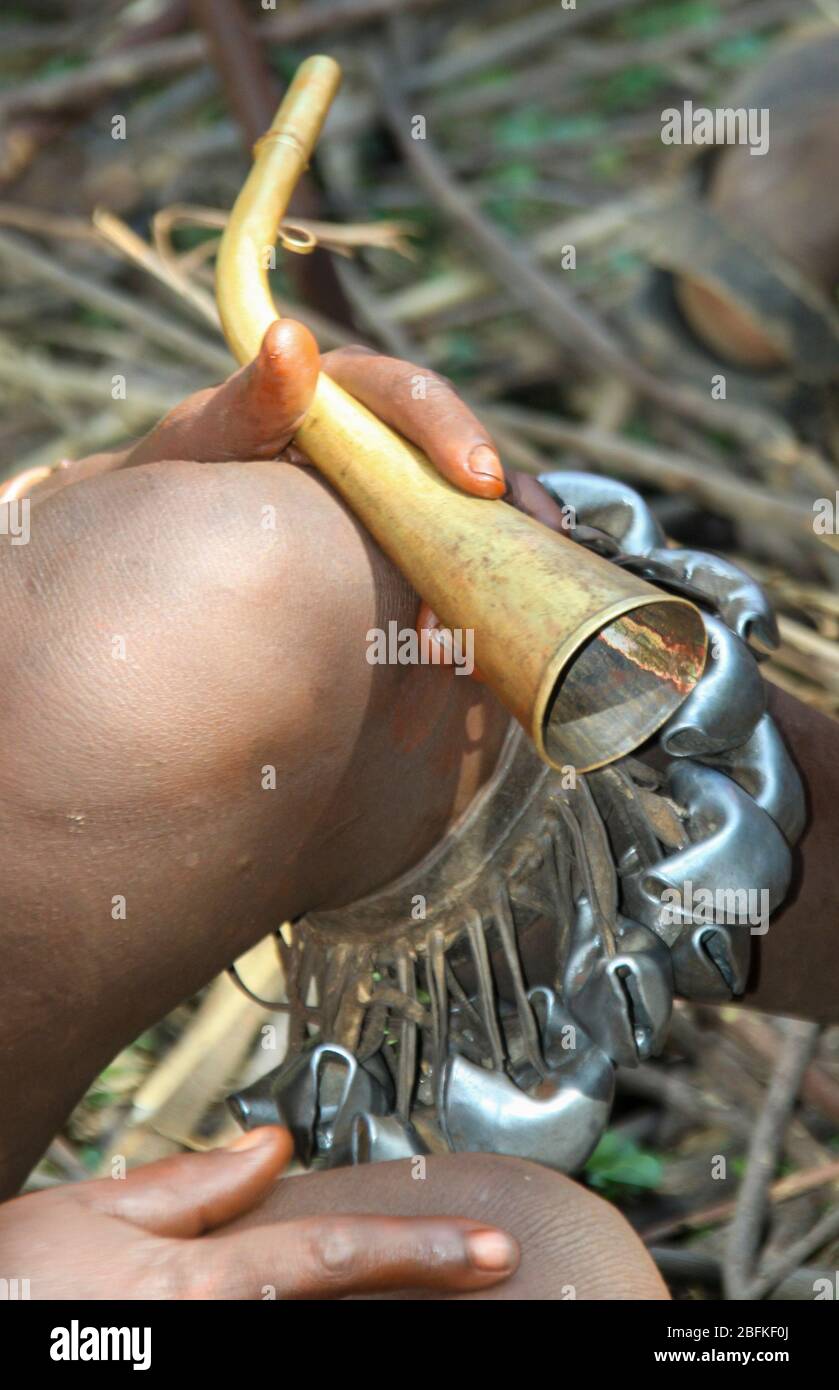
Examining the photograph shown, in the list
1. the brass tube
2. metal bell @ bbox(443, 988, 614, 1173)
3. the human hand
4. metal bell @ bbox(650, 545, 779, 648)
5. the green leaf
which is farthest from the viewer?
the green leaf

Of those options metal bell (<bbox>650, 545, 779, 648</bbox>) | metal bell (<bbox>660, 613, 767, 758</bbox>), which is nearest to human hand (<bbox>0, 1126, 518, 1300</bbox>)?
metal bell (<bbox>660, 613, 767, 758</bbox>)

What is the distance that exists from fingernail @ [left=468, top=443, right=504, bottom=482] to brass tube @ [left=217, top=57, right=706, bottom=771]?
2 cm

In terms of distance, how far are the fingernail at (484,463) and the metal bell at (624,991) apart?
0.28m

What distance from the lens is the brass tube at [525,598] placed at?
77 cm

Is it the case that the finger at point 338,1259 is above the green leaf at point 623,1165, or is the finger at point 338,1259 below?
above

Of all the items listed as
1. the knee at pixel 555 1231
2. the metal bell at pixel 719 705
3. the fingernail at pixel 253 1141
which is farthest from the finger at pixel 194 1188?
the metal bell at pixel 719 705

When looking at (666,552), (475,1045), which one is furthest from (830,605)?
(475,1045)

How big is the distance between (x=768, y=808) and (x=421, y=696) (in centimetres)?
22

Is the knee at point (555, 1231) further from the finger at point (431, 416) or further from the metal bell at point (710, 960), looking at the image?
the finger at point (431, 416)

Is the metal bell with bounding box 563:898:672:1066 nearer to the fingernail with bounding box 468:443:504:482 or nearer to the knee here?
the knee

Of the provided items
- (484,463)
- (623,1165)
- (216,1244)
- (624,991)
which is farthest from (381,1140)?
(623,1165)

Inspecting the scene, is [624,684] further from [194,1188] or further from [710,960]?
[194,1188]

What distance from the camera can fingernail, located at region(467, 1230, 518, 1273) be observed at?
0.67 metres
